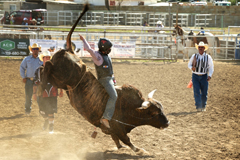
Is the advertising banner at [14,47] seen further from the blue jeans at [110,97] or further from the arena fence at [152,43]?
the blue jeans at [110,97]

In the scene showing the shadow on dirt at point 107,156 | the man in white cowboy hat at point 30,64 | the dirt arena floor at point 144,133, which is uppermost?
the man in white cowboy hat at point 30,64

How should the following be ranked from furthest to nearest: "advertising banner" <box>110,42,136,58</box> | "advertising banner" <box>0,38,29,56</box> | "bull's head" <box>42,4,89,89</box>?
"advertising banner" <box>110,42,136,58</box> < "advertising banner" <box>0,38,29,56</box> < "bull's head" <box>42,4,89,89</box>

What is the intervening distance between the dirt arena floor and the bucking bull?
53 centimetres

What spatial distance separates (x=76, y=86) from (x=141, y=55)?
1404 centimetres

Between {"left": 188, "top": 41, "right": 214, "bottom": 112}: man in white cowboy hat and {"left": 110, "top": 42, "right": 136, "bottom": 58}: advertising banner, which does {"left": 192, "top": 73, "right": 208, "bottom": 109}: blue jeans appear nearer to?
{"left": 188, "top": 41, "right": 214, "bottom": 112}: man in white cowboy hat

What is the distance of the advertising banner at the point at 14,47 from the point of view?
1820 cm

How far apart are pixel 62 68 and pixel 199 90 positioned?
524 cm

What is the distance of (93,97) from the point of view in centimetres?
530

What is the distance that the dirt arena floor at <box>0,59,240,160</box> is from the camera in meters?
5.68

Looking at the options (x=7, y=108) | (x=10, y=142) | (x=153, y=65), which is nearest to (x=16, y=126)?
(x=10, y=142)

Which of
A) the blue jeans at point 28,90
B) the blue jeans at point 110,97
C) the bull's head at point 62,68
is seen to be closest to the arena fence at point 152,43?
the blue jeans at point 28,90

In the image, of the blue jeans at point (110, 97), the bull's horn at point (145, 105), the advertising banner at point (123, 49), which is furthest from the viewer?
the advertising banner at point (123, 49)

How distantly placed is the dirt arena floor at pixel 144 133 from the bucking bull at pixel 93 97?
0.53 m

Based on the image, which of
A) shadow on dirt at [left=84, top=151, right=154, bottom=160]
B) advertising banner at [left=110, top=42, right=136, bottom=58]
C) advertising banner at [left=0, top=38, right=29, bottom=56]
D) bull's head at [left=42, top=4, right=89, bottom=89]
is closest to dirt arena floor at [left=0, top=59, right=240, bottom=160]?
shadow on dirt at [left=84, top=151, right=154, bottom=160]
